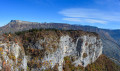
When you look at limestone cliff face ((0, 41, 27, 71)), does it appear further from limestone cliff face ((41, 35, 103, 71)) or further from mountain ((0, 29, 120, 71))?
limestone cliff face ((41, 35, 103, 71))

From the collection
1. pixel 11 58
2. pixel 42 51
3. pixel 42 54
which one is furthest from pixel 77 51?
pixel 11 58

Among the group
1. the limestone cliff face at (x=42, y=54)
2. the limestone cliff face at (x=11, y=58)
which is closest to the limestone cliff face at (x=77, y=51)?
the limestone cliff face at (x=42, y=54)

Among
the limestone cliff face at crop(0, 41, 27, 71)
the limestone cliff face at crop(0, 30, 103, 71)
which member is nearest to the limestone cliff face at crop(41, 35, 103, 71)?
the limestone cliff face at crop(0, 30, 103, 71)

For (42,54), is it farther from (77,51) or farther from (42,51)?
(77,51)

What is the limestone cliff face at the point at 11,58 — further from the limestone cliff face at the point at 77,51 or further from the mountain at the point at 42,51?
the limestone cliff face at the point at 77,51

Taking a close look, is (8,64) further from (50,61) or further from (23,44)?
(50,61)

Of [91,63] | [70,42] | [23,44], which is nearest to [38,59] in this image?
[23,44]

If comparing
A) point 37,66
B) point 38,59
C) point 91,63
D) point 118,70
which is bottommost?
point 118,70
